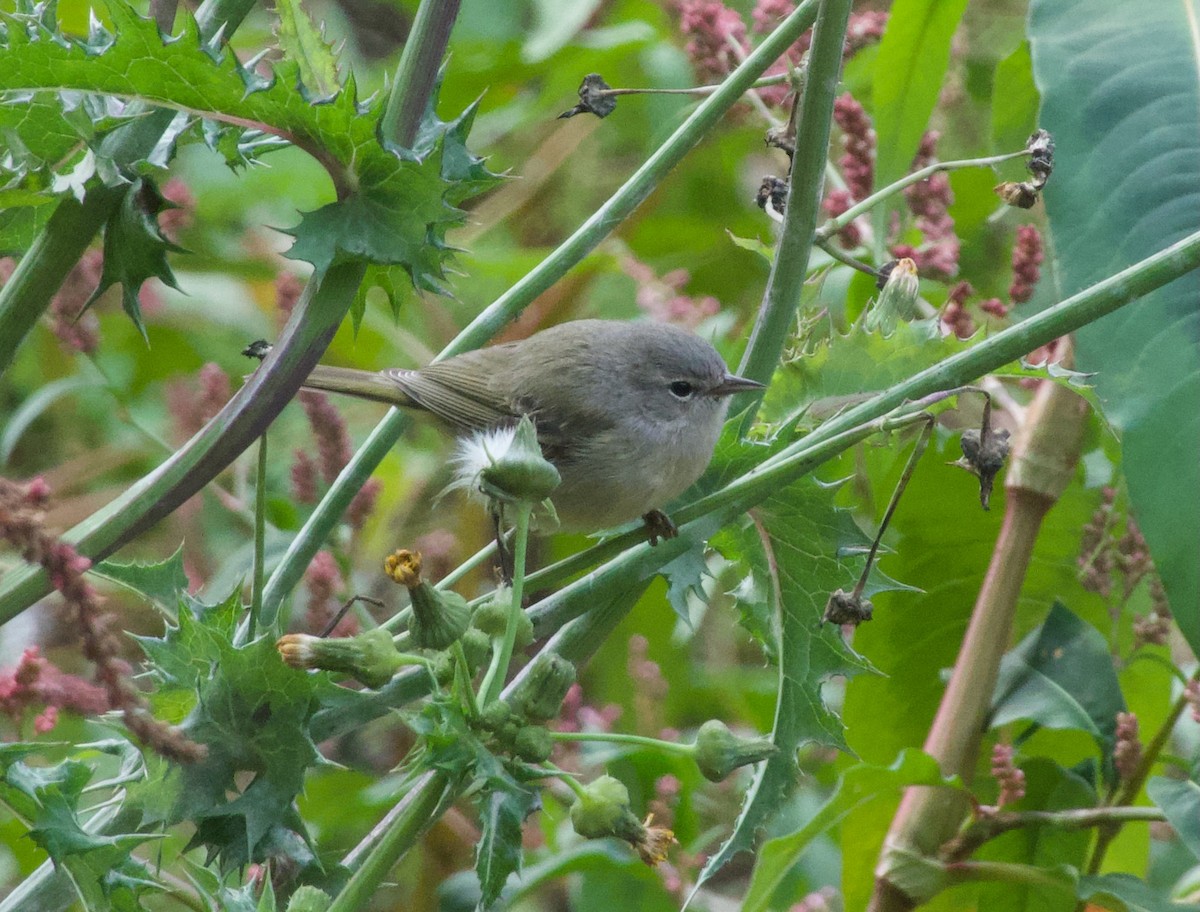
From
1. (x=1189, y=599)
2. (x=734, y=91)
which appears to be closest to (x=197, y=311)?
(x=734, y=91)

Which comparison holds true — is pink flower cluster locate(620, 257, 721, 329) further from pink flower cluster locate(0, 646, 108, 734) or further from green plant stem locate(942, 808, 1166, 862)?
pink flower cluster locate(0, 646, 108, 734)

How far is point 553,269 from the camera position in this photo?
72.0 inches

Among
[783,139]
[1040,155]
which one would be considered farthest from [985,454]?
[783,139]

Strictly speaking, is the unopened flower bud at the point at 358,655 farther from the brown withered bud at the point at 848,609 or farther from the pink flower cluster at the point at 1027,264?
the pink flower cluster at the point at 1027,264

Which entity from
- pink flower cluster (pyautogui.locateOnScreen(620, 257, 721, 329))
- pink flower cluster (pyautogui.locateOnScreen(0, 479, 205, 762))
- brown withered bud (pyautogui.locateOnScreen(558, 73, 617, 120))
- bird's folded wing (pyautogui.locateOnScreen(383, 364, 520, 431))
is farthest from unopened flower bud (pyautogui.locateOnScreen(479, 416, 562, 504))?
pink flower cluster (pyautogui.locateOnScreen(620, 257, 721, 329))

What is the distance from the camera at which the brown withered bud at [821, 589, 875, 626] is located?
168cm

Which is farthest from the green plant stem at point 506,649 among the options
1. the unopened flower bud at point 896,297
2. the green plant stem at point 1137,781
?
the green plant stem at point 1137,781

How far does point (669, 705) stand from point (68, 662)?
2.05m

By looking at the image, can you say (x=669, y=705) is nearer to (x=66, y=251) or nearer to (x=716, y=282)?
(x=716, y=282)

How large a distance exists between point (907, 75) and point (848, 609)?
1.36 meters

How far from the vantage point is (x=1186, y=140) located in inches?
88.2

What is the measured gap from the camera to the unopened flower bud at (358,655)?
1.37m

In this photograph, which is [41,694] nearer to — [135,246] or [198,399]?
[135,246]

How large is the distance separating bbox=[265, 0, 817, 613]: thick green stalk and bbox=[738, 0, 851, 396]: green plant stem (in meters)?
0.14
